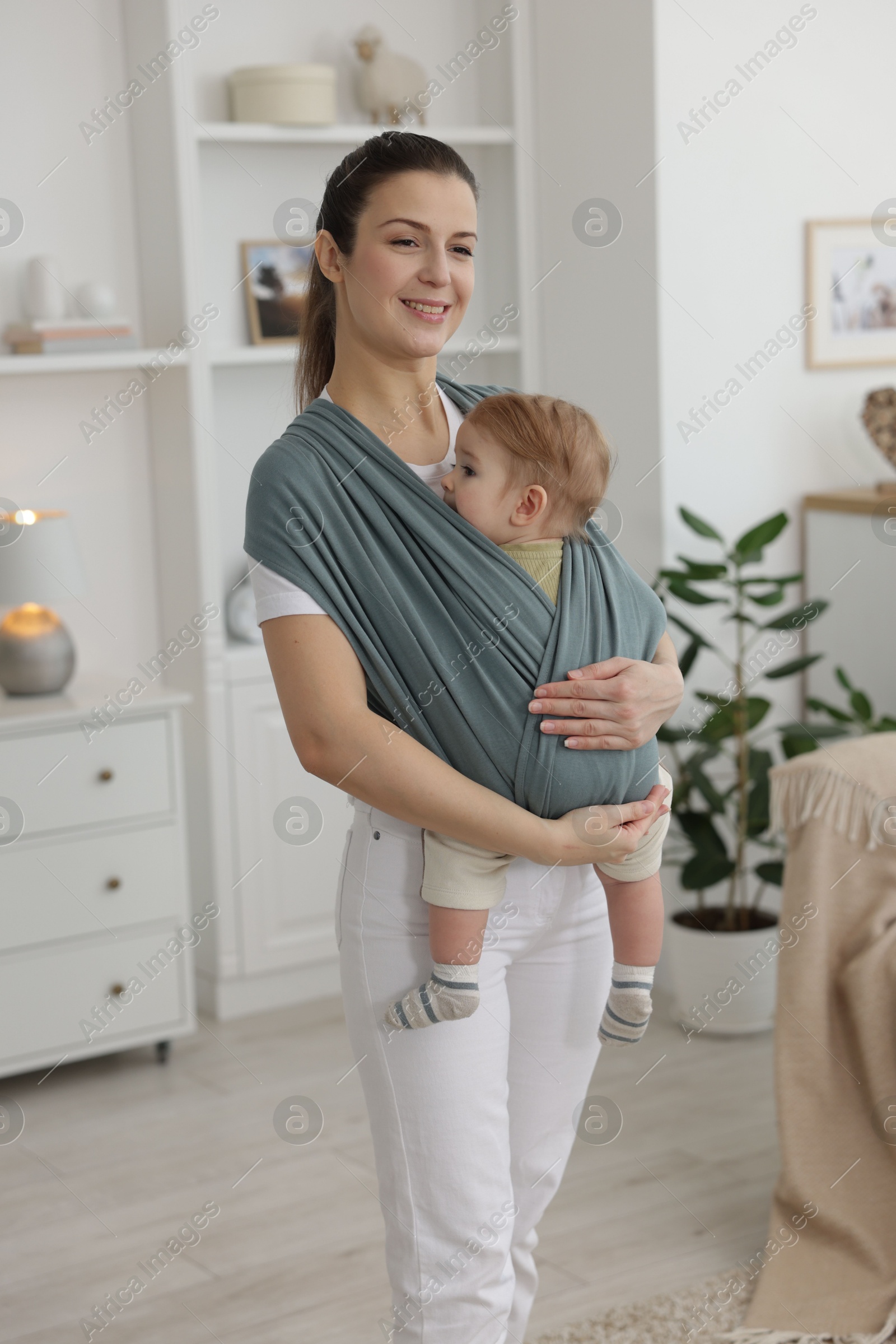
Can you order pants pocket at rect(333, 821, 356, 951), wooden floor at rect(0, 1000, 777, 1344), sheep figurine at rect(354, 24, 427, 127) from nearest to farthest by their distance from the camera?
pants pocket at rect(333, 821, 356, 951) → wooden floor at rect(0, 1000, 777, 1344) → sheep figurine at rect(354, 24, 427, 127)

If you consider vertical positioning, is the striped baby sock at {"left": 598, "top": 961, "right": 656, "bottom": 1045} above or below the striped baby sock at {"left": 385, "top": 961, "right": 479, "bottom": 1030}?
below

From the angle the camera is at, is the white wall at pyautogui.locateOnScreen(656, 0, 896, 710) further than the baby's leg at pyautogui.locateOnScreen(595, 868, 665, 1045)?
Yes

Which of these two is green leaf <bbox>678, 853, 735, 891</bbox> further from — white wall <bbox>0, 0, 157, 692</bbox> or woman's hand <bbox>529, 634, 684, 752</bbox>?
woman's hand <bbox>529, 634, 684, 752</bbox>

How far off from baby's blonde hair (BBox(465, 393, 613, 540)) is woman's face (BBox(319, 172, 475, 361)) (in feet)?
0.31

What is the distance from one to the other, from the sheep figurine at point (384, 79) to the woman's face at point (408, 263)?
211 centimetres

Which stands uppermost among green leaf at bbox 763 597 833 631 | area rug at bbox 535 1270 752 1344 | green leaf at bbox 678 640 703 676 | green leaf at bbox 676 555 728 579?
green leaf at bbox 676 555 728 579

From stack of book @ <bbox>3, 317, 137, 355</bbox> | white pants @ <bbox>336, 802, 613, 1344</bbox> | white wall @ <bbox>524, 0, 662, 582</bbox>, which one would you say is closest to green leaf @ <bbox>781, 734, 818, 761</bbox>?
white wall @ <bbox>524, 0, 662, 582</bbox>

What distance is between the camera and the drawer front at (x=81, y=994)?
9.34ft

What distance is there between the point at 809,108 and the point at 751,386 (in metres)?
0.64

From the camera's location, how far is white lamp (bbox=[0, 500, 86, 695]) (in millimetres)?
2871

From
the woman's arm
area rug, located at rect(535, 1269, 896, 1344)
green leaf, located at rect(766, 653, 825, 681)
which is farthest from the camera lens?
green leaf, located at rect(766, 653, 825, 681)

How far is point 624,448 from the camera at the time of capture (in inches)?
129

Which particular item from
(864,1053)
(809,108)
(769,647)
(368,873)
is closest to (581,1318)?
(864,1053)

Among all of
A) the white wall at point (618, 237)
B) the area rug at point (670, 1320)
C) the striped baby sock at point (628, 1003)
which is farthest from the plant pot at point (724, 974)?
the striped baby sock at point (628, 1003)
